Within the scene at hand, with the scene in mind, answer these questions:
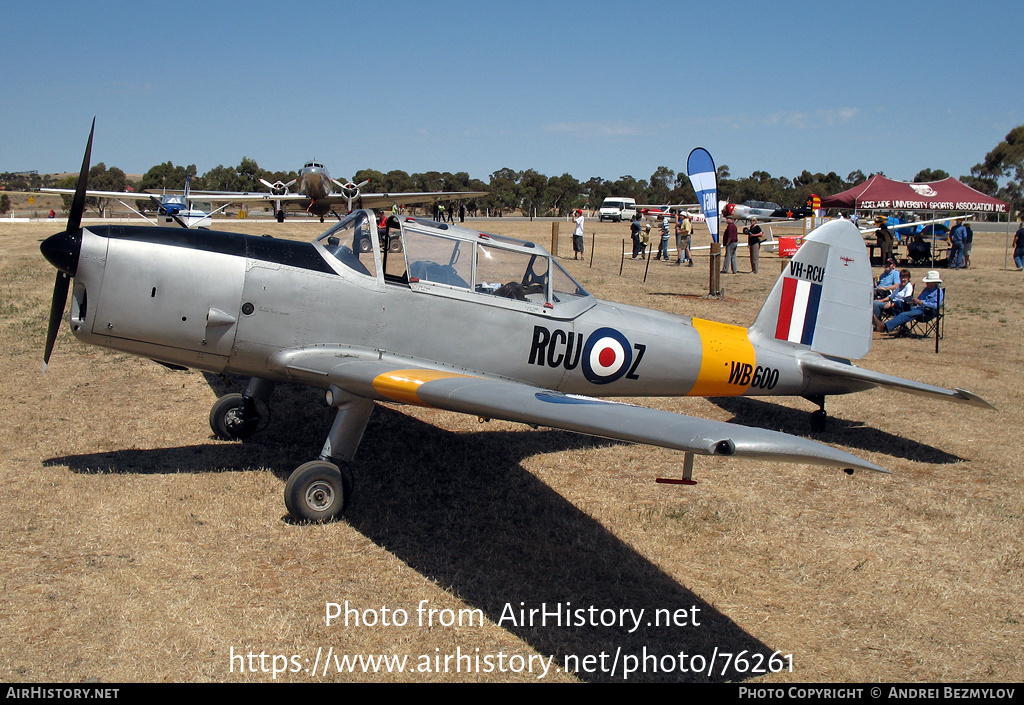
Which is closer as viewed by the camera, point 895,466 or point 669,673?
point 669,673

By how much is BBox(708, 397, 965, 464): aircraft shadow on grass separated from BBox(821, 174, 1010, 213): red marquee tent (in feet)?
74.1

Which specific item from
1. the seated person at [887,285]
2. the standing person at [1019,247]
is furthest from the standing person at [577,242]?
the standing person at [1019,247]

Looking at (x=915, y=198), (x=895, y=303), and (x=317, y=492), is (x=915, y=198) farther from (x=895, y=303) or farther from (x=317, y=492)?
(x=317, y=492)

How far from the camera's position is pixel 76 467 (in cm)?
636

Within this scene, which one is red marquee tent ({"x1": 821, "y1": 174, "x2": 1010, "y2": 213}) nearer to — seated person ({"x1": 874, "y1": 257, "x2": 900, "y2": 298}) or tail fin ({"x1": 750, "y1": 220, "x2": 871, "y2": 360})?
seated person ({"x1": 874, "y1": 257, "x2": 900, "y2": 298})

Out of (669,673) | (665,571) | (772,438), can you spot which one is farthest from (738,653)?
(772,438)

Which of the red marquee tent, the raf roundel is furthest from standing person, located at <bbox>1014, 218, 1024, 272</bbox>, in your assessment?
the raf roundel

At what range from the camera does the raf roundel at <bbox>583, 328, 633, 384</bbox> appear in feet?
22.4

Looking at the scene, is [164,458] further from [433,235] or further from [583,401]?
[583,401]

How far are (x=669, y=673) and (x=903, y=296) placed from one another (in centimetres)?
1192

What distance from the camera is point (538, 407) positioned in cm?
460

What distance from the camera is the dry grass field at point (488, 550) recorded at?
404 centimetres

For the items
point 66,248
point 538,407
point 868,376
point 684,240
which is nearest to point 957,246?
point 684,240

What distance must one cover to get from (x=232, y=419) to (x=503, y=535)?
336cm
